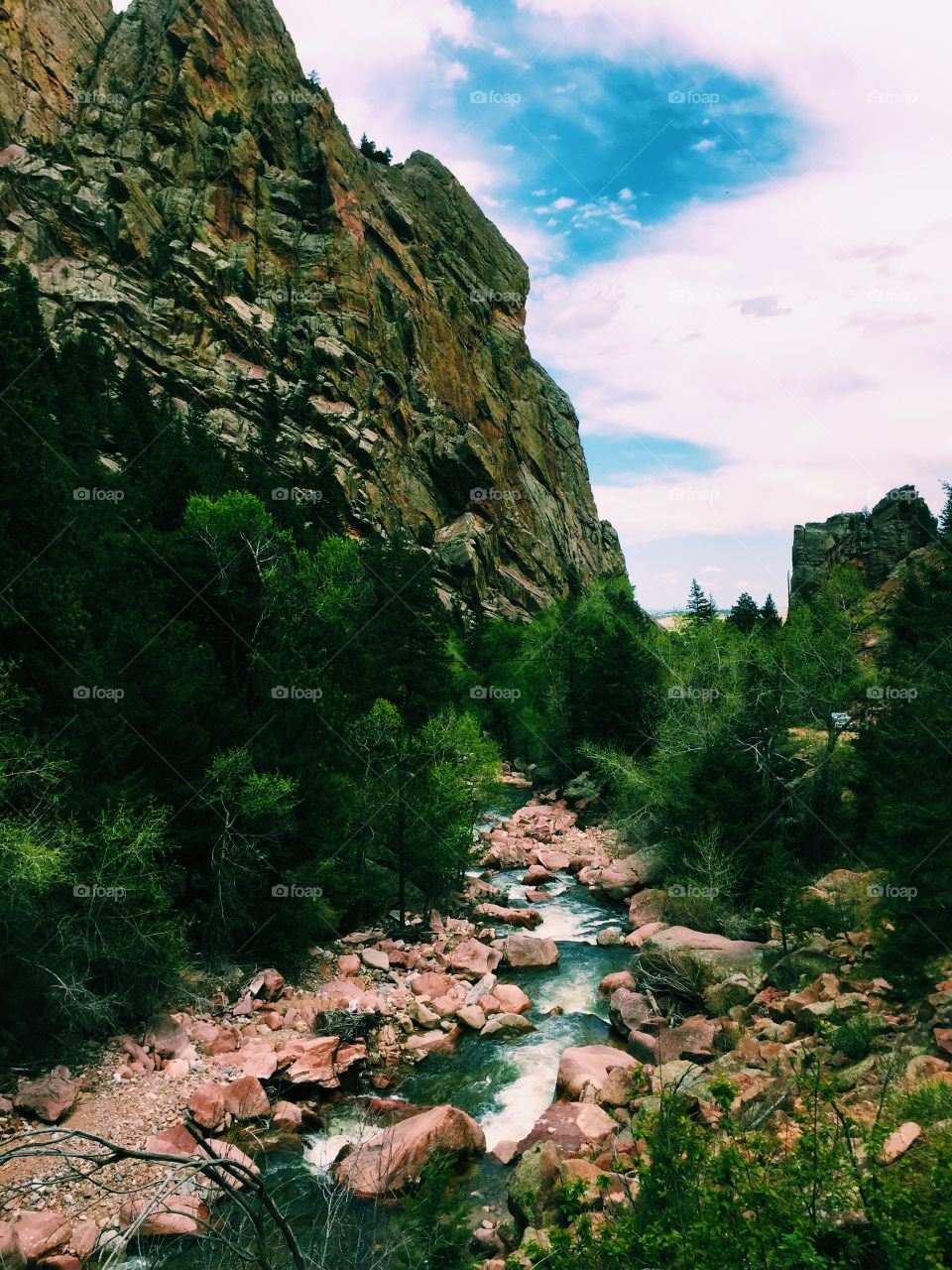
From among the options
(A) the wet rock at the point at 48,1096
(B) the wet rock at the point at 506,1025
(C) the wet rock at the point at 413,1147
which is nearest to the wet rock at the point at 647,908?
(B) the wet rock at the point at 506,1025

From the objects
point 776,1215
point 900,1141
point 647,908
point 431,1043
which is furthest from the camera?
point 647,908

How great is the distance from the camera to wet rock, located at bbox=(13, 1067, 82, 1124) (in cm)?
1285

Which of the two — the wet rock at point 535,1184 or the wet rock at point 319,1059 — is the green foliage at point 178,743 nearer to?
the wet rock at point 319,1059

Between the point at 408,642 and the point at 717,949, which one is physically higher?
the point at 408,642

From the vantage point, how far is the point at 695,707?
28.6 m

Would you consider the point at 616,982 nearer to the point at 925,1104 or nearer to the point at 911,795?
the point at 911,795

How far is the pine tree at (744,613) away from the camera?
2415 inches

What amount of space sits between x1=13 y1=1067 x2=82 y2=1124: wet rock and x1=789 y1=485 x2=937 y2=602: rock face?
183ft

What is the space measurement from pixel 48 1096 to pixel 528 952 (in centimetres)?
1294

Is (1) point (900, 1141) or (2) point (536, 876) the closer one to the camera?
(1) point (900, 1141)

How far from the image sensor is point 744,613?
6488 cm

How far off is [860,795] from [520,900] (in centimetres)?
1300

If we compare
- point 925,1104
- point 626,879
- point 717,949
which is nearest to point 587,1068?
point 717,949

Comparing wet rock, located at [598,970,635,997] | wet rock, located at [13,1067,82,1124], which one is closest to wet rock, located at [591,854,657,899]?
wet rock, located at [598,970,635,997]
